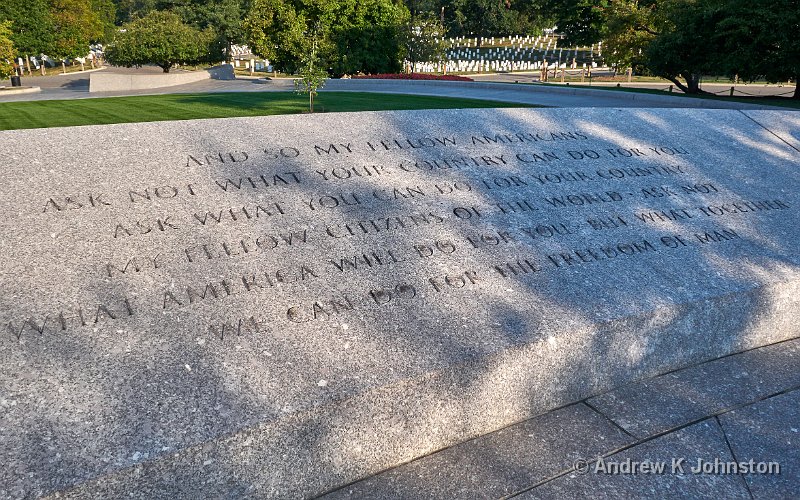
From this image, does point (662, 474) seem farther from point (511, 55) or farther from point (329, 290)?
point (511, 55)

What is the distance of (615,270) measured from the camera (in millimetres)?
4125

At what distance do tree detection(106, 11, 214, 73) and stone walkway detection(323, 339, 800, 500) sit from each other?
130 ft

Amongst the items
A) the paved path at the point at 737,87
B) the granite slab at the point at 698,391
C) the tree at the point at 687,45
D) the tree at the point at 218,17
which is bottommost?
the granite slab at the point at 698,391

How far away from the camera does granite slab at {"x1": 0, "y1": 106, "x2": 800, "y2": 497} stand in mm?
2730

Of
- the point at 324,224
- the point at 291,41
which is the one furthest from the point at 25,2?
the point at 324,224

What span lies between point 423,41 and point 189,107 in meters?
21.8

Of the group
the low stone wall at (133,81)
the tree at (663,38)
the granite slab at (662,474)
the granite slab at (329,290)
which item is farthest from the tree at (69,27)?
the granite slab at (662,474)

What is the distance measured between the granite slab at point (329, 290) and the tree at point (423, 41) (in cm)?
2909

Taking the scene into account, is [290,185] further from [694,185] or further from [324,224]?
[694,185]

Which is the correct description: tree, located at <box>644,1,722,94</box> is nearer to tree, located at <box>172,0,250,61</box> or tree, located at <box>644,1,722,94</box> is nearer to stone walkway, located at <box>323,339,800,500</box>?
stone walkway, located at <box>323,339,800,500</box>

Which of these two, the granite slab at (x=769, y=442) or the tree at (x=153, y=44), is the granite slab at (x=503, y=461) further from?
the tree at (x=153, y=44)

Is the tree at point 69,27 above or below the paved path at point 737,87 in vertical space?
above

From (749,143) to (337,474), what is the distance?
625cm

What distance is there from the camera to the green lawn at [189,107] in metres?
12.3
